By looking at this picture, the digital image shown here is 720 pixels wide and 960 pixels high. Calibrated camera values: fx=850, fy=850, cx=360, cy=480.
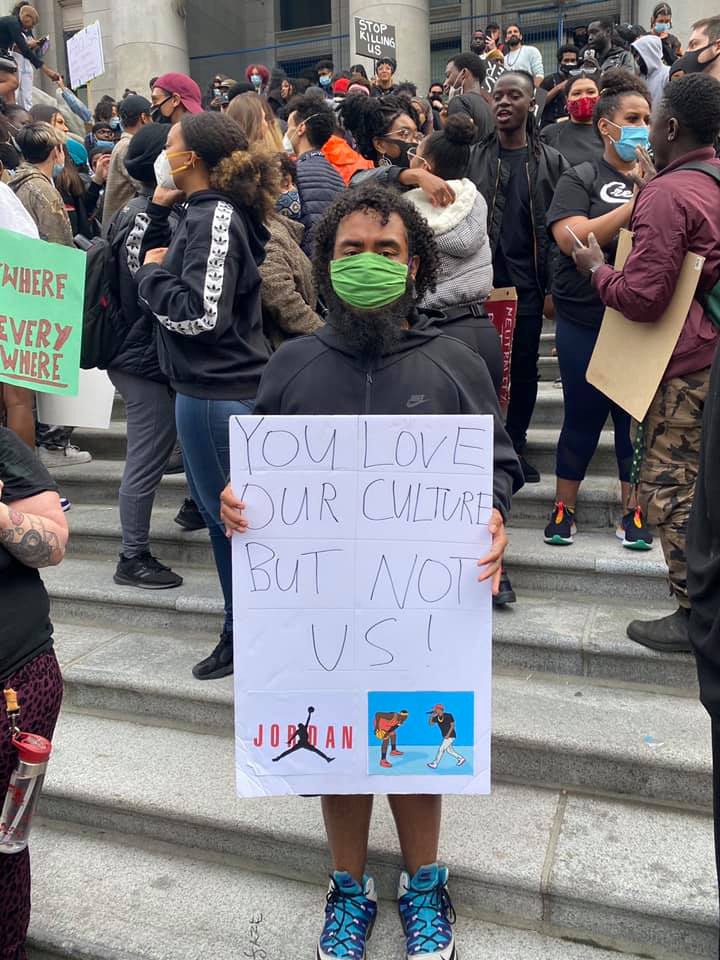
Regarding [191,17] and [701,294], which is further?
[191,17]

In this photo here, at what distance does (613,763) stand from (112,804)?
5.43ft

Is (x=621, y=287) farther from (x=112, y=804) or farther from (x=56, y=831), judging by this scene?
(x=56, y=831)

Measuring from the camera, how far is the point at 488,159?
13.4 feet

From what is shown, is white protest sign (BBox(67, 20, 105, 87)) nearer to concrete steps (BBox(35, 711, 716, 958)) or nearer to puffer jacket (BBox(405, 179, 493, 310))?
puffer jacket (BBox(405, 179, 493, 310))

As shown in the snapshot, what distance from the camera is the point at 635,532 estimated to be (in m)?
3.81

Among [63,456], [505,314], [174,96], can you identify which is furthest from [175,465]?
[505,314]

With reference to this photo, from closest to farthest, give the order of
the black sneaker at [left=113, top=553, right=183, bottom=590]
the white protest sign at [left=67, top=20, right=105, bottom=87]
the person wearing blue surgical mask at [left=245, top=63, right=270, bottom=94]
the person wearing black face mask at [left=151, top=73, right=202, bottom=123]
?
1. the black sneaker at [left=113, top=553, right=183, bottom=590]
2. the person wearing black face mask at [left=151, top=73, right=202, bottom=123]
3. the white protest sign at [left=67, top=20, right=105, bottom=87]
4. the person wearing blue surgical mask at [left=245, top=63, right=270, bottom=94]

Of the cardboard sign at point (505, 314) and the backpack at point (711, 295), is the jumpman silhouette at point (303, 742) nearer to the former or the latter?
the backpack at point (711, 295)

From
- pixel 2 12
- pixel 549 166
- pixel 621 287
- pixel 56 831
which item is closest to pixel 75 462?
pixel 56 831

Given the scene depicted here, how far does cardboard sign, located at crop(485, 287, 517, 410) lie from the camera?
409cm

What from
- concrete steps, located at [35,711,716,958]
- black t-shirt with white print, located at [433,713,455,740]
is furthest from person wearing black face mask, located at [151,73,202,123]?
black t-shirt with white print, located at [433,713,455,740]

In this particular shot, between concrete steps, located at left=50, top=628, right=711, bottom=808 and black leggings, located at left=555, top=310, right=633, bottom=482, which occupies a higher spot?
black leggings, located at left=555, top=310, right=633, bottom=482

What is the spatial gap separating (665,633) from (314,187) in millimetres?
2609

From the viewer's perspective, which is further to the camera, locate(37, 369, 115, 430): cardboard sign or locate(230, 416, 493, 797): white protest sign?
locate(37, 369, 115, 430): cardboard sign
